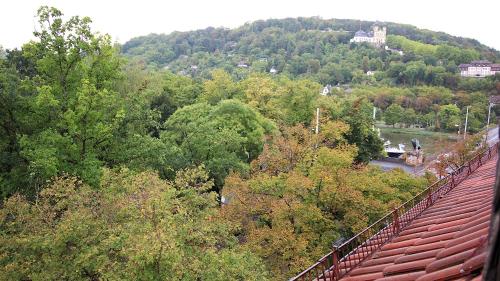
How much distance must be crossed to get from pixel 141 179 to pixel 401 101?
71.6 m

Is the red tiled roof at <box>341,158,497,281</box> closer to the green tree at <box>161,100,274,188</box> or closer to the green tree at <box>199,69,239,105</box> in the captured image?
the green tree at <box>161,100,274,188</box>

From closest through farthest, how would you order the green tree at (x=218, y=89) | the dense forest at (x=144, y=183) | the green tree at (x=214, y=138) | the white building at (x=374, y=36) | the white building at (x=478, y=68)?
the dense forest at (x=144, y=183), the green tree at (x=214, y=138), the green tree at (x=218, y=89), the white building at (x=478, y=68), the white building at (x=374, y=36)

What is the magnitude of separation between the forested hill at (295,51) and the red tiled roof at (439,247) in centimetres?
8234

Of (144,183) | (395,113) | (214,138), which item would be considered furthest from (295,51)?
(144,183)

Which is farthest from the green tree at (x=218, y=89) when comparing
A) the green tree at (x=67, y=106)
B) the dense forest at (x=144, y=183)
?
the green tree at (x=67, y=106)

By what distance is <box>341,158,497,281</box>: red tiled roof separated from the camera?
10.8ft

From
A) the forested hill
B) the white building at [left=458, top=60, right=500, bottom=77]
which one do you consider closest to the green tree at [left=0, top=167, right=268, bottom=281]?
the forested hill

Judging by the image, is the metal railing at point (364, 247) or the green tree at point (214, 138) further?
the green tree at point (214, 138)

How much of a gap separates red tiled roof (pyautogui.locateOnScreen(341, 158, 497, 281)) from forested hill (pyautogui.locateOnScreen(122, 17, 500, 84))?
3242 inches

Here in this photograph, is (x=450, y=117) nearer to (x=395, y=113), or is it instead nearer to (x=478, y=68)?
(x=395, y=113)

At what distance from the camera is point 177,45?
497ft

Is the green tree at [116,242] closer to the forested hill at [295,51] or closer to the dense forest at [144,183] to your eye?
the dense forest at [144,183]

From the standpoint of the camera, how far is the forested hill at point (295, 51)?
4604 inches

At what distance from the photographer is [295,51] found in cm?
14025
